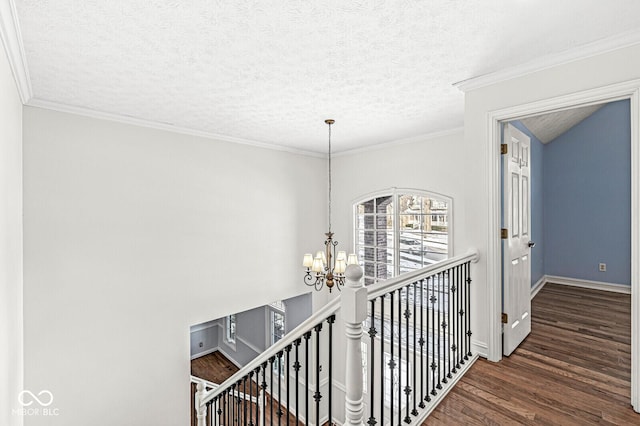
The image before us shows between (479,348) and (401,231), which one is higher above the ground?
(401,231)

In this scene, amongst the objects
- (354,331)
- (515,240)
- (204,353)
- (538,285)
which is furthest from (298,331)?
(204,353)

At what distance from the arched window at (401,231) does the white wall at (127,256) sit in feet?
6.27

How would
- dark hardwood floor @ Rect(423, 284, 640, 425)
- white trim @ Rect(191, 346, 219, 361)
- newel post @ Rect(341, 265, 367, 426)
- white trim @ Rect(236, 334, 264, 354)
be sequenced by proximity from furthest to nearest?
white trim @ Rect(191, 346, 219, 361) < white trim @ Rect(236, 334, 264, 354) < dark hardwood floor @ Rect(423, 284, 640, 425) < newel post @ Rect(341, 265, 367, 426)

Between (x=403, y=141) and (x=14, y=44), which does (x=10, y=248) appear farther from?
(x=403, y=141)

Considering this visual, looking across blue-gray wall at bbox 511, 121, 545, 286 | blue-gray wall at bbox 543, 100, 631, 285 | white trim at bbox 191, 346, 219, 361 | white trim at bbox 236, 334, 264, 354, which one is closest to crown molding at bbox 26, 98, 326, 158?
blue-gray wall at bbox 511, 121, 545, 286

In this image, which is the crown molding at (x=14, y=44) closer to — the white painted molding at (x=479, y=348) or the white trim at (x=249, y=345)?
the white painted molding at (x=479, y=348)

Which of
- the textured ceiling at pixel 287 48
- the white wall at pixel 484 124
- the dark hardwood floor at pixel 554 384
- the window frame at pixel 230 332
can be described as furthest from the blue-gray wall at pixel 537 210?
the window frame at pixel 230 332

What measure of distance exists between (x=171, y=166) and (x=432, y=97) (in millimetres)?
3261

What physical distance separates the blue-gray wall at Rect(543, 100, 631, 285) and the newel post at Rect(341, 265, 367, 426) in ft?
18.3

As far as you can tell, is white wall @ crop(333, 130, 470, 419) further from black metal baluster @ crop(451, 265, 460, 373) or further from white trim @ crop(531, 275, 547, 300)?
white trim @ crop(531, 275, 547, 300)

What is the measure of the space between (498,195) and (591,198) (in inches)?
162

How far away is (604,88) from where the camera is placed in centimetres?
206

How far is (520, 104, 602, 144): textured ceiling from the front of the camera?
14.6 feet

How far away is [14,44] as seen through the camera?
2.04 meters
